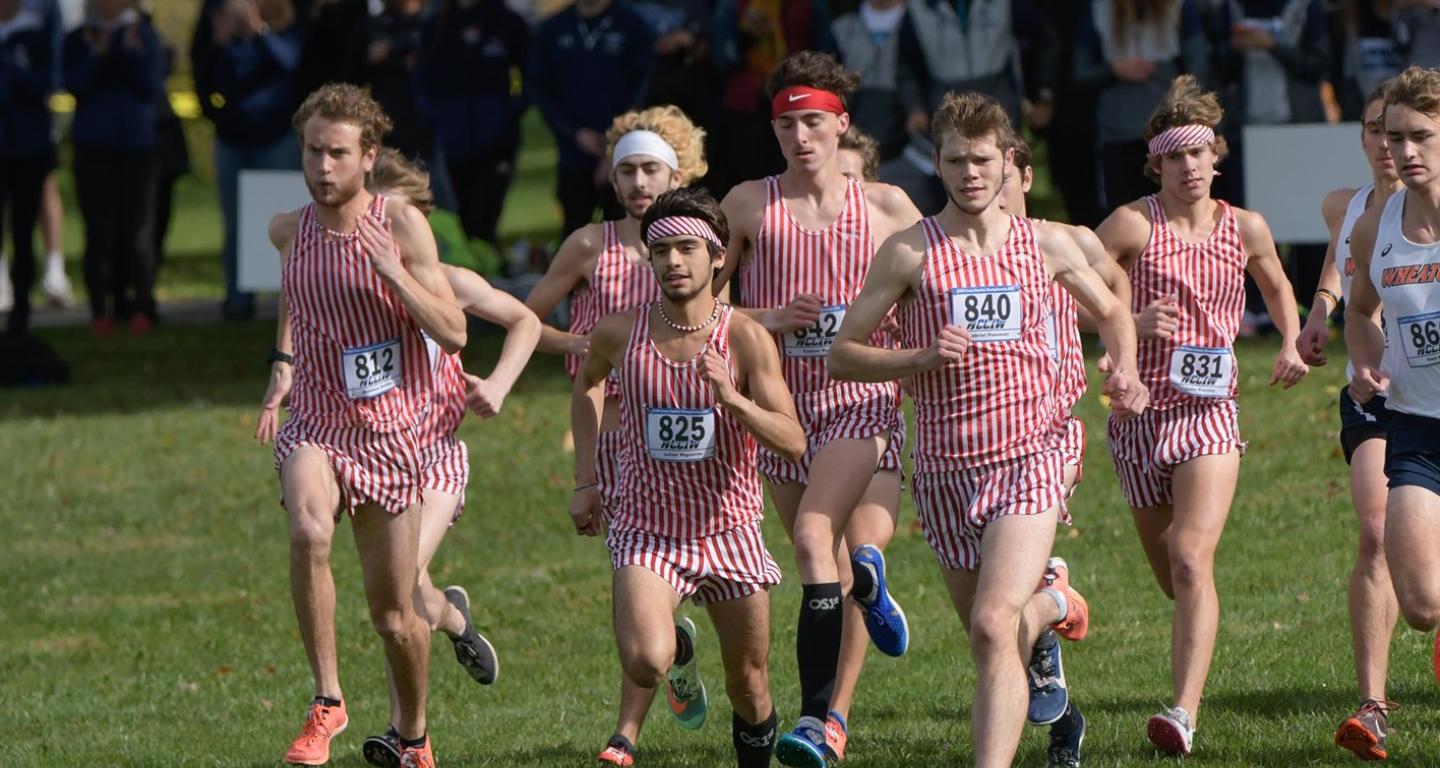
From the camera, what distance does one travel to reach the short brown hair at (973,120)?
7.70 metres

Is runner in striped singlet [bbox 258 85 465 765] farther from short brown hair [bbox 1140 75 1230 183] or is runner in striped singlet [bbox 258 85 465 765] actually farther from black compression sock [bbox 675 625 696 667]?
short brown hair [bbox 1140 75 1230 183]

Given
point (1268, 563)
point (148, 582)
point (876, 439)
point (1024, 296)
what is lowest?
point (148, 582)

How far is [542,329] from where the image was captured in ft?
31.9

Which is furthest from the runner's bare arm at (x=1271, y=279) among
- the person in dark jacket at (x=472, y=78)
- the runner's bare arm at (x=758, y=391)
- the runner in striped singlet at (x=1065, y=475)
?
the person in dark jacket at (x=472, y=78)

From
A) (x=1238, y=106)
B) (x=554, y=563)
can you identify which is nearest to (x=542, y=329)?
(x=554, y=563)

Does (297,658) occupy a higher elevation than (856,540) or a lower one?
lower

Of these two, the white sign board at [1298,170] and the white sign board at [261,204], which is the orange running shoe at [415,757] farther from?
the white sign board at [261,204]

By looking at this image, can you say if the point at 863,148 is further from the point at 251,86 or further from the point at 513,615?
the point at 251,86

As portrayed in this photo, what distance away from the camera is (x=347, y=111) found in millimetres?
8609

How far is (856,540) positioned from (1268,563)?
3397 mm

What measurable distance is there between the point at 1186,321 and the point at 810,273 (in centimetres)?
140

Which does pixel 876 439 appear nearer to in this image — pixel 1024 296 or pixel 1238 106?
pixel 1024 296

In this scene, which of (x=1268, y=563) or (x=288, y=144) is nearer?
(x=1268, y=563)

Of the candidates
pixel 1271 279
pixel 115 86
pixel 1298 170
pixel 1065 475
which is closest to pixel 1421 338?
pixel 1065 475
